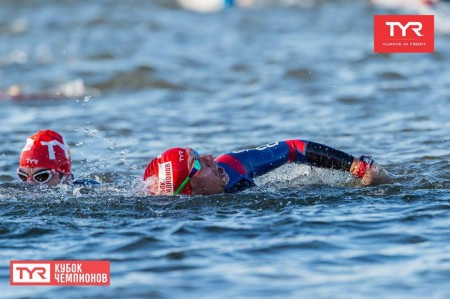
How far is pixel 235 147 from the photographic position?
1399 centimetres

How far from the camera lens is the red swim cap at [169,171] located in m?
9.21

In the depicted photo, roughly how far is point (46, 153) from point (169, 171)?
1.80 meters

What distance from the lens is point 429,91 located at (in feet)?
59.1

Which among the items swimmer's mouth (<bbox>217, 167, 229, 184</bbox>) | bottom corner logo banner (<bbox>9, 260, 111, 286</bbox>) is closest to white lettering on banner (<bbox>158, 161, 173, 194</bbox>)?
swimmer's mouth (<bbox>217, 167, 229, 184</bbox>)

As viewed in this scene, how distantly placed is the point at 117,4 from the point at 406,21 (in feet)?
67.6

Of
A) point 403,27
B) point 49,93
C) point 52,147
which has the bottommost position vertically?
point 52,147

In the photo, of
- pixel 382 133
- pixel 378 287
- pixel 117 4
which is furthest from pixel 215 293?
pixel 117 4

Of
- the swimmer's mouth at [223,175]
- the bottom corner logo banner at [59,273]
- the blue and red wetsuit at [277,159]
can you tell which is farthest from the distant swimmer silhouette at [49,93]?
the bottom corner logo banner at [59,273]

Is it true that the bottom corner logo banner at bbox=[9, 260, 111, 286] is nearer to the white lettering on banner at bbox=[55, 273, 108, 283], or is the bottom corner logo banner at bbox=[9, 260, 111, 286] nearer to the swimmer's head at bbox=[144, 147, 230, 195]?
the white lettering on banner at bbox=[55, 273, 108, 283]

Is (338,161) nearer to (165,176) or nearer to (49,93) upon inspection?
(165,176)

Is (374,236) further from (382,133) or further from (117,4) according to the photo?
(117,4)

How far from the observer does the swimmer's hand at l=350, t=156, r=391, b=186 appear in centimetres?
980

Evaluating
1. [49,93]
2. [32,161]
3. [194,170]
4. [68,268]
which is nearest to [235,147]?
[32,161]

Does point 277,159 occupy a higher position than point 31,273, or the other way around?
point 277,159
